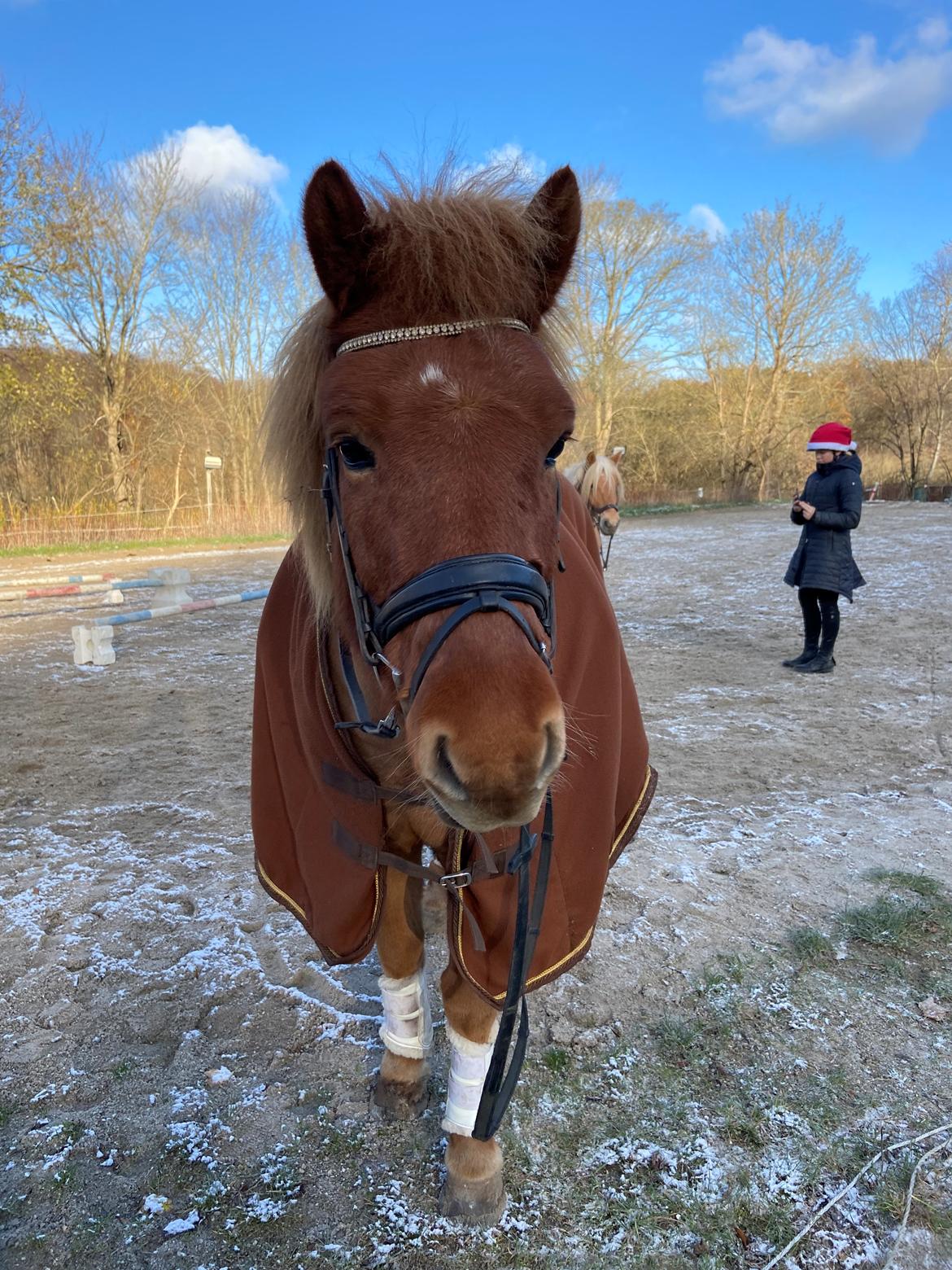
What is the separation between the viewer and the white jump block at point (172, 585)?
870 centimetres

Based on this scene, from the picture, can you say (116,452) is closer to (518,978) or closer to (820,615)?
(820,615)

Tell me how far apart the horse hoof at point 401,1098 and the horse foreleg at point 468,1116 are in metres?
0.22

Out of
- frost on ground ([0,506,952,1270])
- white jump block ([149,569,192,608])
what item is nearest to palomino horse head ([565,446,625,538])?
white jump block ([149,569,192,608])

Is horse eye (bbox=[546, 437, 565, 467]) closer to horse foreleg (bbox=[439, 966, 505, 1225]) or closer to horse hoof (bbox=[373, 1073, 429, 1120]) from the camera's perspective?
horse foreleg (bbox=[439, 966, 505, 1225])

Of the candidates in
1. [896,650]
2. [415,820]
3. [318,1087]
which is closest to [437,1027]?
[318,1087]

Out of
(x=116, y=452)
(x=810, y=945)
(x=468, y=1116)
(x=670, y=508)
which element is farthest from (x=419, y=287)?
(x=670, y=508)

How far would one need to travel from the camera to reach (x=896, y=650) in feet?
23.9

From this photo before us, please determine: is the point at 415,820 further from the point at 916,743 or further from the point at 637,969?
the point at 916,743

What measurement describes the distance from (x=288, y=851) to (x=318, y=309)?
1.60 meters

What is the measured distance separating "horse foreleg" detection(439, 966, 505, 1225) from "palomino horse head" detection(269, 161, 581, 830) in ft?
2.44

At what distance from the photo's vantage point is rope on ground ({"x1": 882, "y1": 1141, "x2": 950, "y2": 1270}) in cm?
170

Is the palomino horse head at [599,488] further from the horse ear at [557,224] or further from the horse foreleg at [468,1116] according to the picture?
the horse foreleg at [468,1116]

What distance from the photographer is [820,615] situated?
22.7 ft

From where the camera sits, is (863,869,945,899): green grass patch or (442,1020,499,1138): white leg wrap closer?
(442,1020,499,1138): white leg wrap
